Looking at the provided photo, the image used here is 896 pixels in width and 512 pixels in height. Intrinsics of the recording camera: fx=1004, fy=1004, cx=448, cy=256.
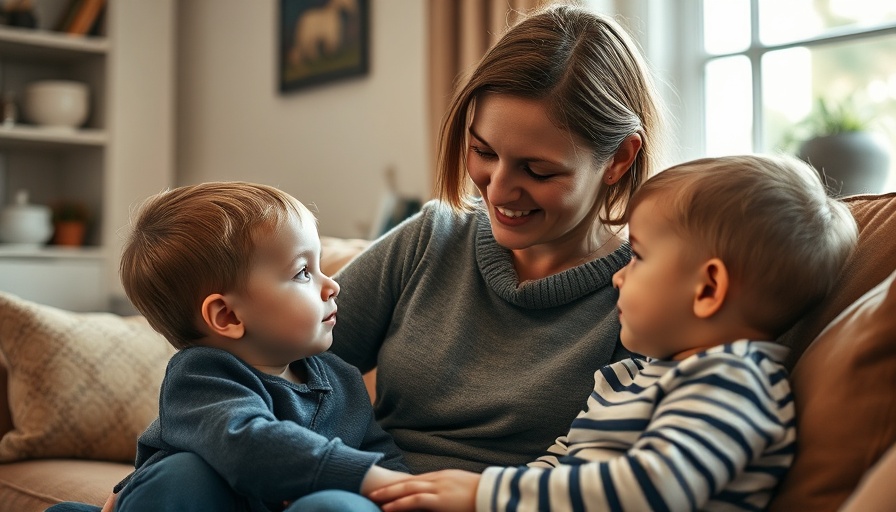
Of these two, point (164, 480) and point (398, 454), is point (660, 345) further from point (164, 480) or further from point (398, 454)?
point (164, 480)

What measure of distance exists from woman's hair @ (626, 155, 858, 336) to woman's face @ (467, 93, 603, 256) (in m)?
0.30

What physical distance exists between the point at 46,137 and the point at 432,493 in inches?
150

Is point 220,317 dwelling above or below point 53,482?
above

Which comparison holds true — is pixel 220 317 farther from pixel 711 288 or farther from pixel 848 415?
pixel 848 415

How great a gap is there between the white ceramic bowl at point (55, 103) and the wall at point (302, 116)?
1.98 ft

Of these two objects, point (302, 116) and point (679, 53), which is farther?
point (302, 116)

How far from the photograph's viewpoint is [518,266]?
165 cm

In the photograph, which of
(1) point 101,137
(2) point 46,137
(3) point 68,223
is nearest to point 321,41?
(1) point 101,137

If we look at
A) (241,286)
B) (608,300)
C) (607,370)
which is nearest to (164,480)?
(241,286)

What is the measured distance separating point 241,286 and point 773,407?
728 mm

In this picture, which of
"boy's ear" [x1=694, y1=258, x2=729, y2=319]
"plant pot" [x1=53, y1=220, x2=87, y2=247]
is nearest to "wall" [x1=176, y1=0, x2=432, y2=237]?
"plant pot" [x1=53, y1=220, x2=87, y2=247]

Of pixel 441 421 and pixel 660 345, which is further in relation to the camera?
pixel 441 421

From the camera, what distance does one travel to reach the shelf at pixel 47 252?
14.0ft

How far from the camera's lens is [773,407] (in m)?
1.10
